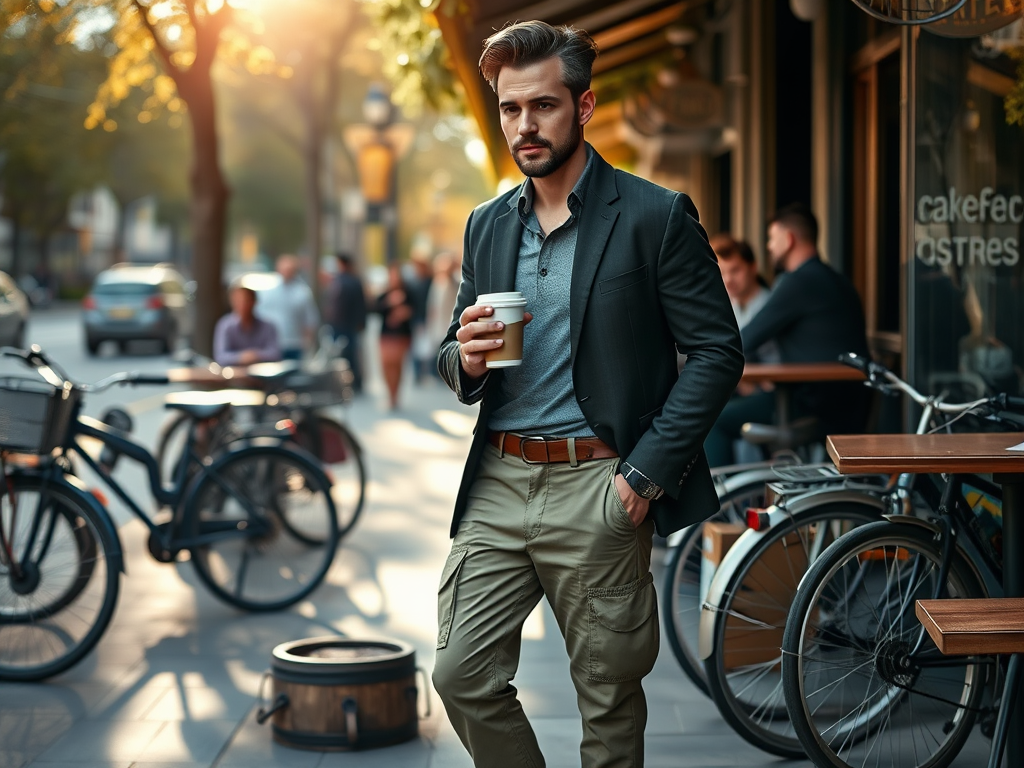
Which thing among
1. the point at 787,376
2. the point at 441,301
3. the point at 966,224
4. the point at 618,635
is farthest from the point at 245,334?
the point at 441,301

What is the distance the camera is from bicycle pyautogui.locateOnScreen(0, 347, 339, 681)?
17.4 ft

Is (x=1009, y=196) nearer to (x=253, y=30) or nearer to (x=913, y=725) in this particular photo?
(x=913, y=725)

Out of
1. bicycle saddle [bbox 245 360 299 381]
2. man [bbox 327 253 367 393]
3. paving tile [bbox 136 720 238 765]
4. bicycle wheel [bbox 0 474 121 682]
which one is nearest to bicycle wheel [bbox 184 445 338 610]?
bicycle wheel [bbox 0 474 121 682]

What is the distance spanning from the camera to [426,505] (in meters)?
9.35

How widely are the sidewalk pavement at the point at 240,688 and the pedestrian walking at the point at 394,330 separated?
8095 millimetres

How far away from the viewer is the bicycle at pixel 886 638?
12.4ft

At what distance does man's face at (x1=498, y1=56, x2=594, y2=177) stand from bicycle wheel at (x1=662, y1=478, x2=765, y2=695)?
2.16 meters

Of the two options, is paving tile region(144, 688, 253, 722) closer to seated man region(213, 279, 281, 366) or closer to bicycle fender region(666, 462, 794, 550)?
bicycle fender region(666, 462, 794, 550)

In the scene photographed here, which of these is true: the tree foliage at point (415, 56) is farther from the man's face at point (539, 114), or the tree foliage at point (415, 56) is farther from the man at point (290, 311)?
the man at point (290, 311)

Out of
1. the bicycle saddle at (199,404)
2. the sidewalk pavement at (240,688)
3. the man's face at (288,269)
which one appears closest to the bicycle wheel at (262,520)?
the sidewalk pavement at (240,688)

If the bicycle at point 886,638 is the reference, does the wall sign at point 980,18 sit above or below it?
above

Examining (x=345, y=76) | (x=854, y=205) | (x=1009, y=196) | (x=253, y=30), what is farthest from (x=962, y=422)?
(x=345, y=76)

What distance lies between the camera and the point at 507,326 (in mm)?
2885

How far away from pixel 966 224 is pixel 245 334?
5.62 metres
